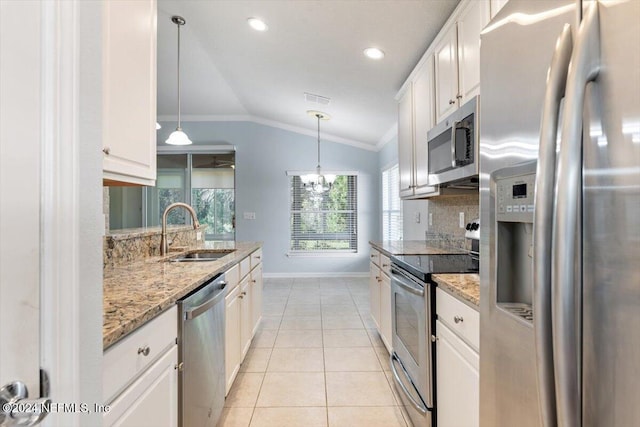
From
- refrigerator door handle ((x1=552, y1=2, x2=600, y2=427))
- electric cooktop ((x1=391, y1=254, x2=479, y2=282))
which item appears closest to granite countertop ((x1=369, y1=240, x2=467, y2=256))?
electric cooktop ((x1=391, y1=254, x2=479, y2=282))

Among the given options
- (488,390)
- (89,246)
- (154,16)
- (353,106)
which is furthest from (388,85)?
(89,246)

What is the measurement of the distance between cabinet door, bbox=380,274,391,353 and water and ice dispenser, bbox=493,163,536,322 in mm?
1666

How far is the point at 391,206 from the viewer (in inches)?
218

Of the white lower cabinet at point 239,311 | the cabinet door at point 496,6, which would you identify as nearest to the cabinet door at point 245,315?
the white lower cabinet at point 239,311

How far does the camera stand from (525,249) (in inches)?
31.9

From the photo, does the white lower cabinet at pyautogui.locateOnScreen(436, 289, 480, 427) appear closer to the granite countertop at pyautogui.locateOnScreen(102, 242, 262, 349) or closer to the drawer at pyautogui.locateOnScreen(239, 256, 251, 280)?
the granite countertop at pyautogui.locateOnScreen(102, 242, 262, 349)

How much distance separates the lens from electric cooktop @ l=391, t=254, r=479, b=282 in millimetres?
1611

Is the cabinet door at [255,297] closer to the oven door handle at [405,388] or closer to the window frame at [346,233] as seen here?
the oven door handle at [405,388]

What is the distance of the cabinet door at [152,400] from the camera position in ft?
2.89

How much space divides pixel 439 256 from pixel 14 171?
2180mm

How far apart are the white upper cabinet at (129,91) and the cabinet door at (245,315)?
46.2 inches

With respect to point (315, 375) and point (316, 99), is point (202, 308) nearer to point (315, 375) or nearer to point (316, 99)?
point (315, 375)

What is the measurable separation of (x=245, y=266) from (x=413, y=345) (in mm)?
1398

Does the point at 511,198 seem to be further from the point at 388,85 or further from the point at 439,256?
the point at 388,85
